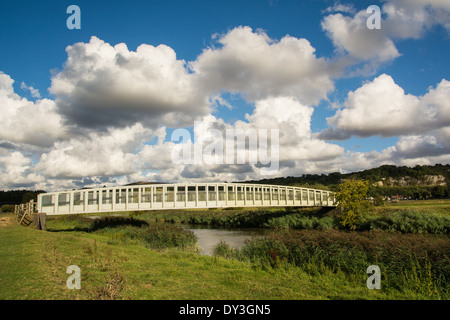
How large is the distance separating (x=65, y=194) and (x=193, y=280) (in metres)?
29.4

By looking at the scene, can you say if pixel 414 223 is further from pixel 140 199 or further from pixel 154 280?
pixel 154 280

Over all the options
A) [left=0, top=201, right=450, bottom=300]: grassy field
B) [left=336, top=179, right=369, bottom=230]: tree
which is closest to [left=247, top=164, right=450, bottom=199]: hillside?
[left=336, top=179, right=369, bottom=230]: tree

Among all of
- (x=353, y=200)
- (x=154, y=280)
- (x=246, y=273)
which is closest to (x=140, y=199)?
(x=246, y=273)

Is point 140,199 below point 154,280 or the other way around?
the other way around

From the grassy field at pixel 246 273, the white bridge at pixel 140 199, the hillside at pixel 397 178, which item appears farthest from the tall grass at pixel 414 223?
the hillside at pixel 397 178

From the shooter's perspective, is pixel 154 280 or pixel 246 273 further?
pixel 246 273

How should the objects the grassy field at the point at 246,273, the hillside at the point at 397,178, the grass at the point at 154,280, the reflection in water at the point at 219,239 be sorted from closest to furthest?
the grass at the point at 154,280, the grassy field at the point at 246,273, the reflection in water at the point at 219,239, the hillside at the point at 397,178

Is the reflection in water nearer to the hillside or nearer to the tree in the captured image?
the tree

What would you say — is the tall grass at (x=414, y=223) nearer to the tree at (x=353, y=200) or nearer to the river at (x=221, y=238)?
the tree at (x=353, y=200)

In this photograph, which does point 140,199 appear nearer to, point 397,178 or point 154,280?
point 154,280

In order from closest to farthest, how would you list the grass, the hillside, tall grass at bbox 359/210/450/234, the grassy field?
the grass
the grassy field
tall grass at bbox 359/210/450/234
the hillside

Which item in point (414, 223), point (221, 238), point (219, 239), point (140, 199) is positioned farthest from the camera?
point (140, 199)

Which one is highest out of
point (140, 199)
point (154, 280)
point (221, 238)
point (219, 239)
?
point (140, 199)

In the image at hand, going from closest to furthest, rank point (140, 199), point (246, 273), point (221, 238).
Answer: point (246, 273), point (221, 238), point (140, 199)
